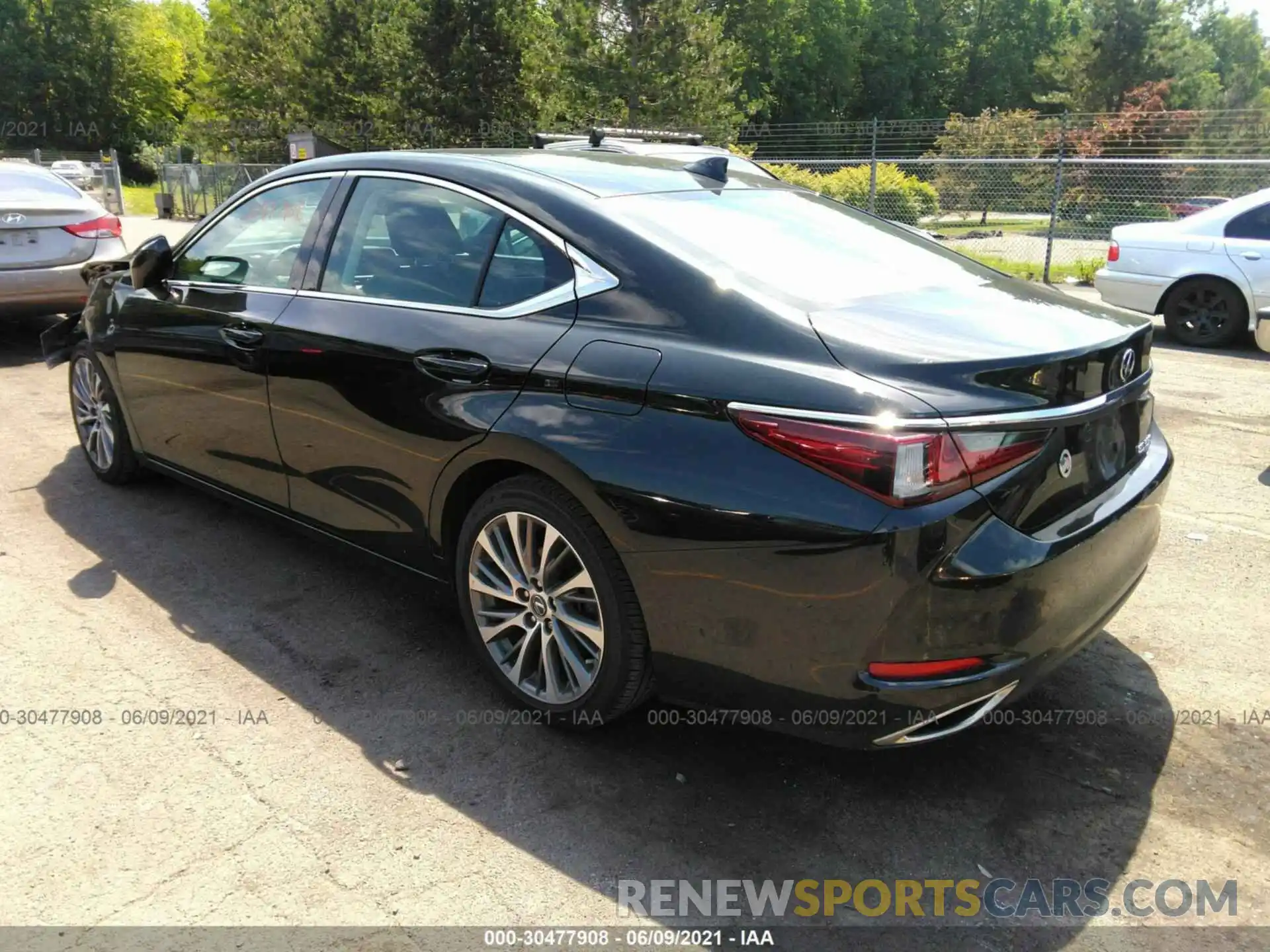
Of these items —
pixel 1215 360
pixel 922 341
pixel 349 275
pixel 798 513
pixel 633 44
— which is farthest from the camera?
pixel 633 44

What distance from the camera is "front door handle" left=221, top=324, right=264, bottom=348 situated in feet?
12.5

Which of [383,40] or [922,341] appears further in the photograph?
[383,40]

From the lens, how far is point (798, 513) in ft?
7.74

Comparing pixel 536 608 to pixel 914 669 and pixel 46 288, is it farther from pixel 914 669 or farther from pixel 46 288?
pixel 46 288

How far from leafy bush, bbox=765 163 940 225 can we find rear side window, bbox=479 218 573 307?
1691 cm

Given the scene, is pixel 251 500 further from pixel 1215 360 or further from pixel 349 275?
pixel 1215 360

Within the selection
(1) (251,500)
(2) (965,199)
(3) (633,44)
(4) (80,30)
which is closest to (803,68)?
(3) (633,44)

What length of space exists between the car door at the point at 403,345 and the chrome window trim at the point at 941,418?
0.78 metres

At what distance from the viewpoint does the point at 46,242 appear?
834 cm

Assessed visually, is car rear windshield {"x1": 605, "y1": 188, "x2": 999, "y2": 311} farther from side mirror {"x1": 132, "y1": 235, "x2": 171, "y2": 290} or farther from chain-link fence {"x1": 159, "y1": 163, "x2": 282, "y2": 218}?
chain-link fence {"x1": 159, "y1": 163, "x2": 282, "y2": 218}

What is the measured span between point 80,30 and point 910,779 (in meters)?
68.9

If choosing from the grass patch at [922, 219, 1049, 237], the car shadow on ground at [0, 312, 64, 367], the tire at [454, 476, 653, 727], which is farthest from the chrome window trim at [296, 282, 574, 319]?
the grass patch at [922, 219, 1049, 237]

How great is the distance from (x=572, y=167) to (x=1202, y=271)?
7.88 m

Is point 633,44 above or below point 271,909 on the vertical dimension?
above
